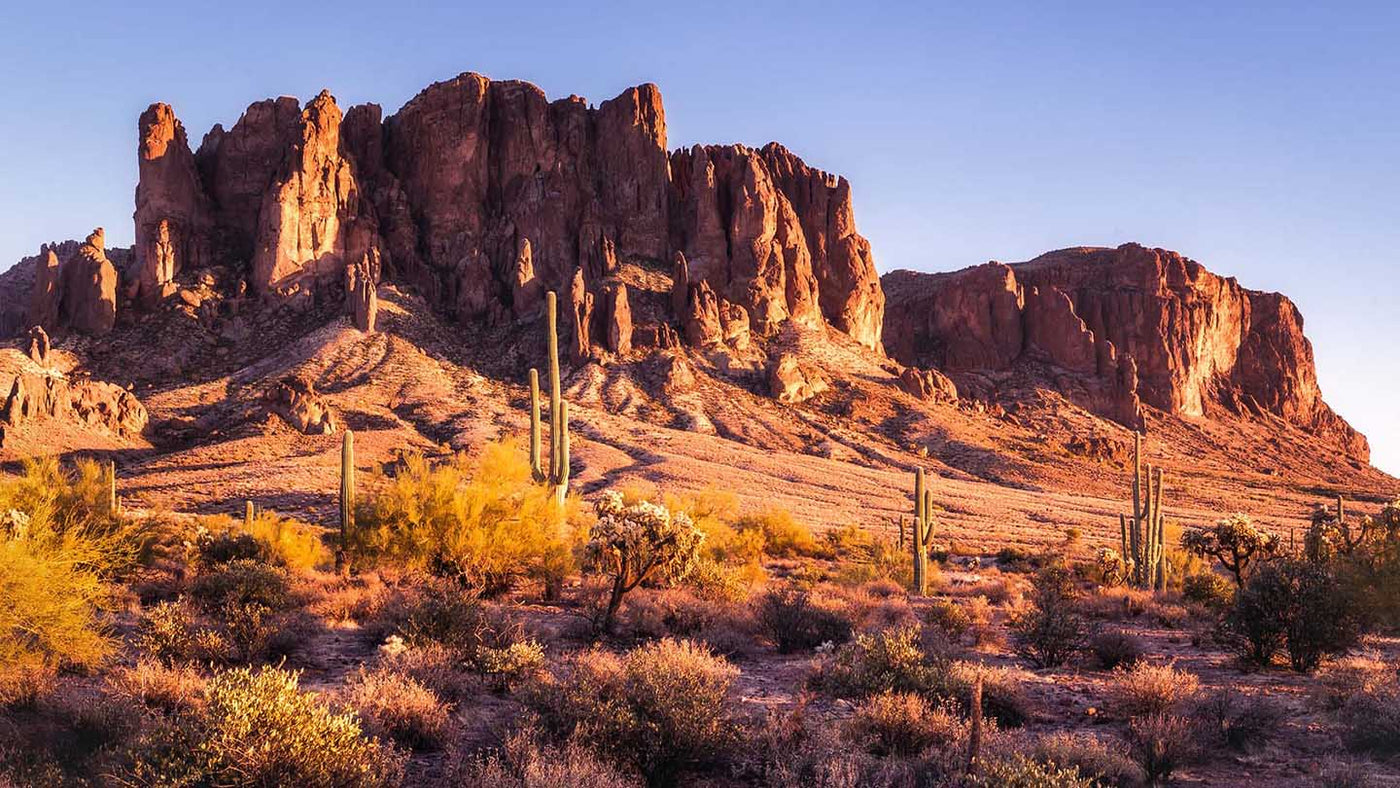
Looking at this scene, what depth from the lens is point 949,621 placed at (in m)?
13.9

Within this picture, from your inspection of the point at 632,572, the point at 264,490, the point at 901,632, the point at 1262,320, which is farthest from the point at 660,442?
the point at 1262,320

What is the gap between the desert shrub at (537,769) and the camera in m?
5.53

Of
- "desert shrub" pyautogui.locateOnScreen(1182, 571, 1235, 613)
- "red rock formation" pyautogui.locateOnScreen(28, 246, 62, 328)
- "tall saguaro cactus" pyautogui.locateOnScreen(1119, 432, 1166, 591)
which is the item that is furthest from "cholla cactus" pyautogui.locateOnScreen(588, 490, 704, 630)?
"red rock formation" pyautogui.locateOnScreen(28, 246, 62, 328)

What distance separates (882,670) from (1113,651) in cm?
455

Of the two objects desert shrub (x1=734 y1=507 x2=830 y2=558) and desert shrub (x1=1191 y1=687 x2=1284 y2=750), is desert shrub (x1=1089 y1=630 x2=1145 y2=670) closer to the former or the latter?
desert shrub (x1=1191 y1=687 x2=1284 y2=750)

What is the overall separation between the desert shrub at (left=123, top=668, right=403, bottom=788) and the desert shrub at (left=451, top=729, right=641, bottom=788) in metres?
0.68

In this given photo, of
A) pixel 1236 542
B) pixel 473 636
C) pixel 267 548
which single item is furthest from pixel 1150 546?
pixel 267 548

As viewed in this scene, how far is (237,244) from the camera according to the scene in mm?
79812

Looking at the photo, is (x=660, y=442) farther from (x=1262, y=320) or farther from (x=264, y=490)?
(x=1262, y=320)

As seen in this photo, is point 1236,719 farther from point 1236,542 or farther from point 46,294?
point 46,294

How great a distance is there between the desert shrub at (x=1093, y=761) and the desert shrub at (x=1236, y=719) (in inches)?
75.1

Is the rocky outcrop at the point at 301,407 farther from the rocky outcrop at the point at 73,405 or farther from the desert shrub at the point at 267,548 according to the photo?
the desert shrub at the point at 267,548

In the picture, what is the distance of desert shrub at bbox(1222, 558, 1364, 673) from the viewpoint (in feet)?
36.4

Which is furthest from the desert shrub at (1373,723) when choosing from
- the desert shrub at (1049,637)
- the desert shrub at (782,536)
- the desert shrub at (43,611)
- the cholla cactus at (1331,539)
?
the desert shrub at (782,536)
